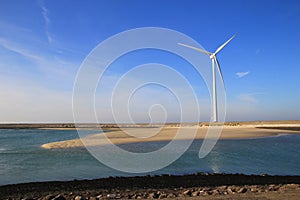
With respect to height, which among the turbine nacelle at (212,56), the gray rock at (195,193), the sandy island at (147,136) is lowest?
the gray rock at (195,193)

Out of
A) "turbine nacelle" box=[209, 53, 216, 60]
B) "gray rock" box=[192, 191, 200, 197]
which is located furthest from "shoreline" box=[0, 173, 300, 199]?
"turbine nacelle" box=[209, 53, 216, 60]

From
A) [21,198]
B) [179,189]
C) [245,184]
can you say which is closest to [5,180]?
[21,198]

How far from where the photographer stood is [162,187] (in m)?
14.2

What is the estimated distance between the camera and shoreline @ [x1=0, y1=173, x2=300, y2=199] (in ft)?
40.0

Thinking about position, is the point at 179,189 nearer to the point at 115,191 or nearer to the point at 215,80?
the point at 115,191

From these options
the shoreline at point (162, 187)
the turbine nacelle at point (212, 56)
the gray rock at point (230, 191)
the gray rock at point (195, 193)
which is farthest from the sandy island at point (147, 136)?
the gray rock at point (230, 191)

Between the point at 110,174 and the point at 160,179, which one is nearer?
the point at 160,179

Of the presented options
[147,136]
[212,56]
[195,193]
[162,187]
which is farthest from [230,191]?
[147,136]

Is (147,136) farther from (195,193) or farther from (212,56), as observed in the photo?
(195,193)

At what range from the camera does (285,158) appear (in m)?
23.8

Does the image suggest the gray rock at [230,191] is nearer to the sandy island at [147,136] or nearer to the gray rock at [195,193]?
the gray rock at [195,193]

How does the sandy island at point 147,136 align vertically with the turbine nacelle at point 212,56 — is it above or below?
below

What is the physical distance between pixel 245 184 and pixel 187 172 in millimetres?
4875

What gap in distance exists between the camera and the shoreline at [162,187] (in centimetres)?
1218
